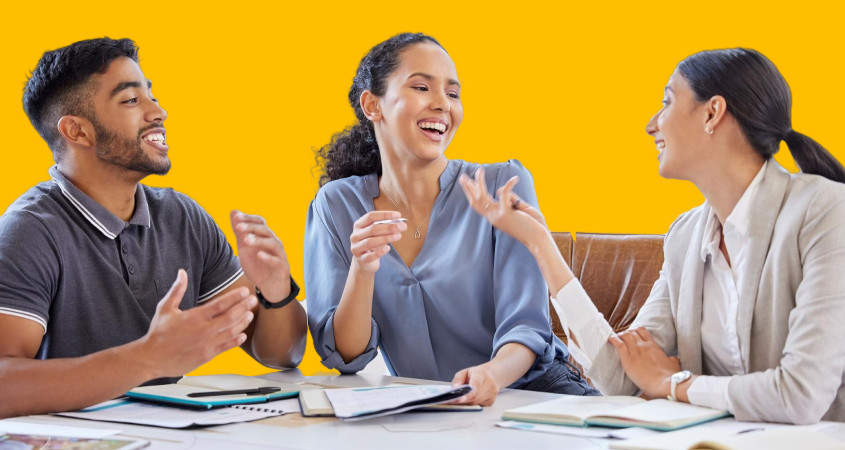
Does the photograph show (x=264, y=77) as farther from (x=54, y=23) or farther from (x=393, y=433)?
(x=393, y=433)

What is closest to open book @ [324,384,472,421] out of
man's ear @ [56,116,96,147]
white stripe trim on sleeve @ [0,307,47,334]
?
white stripe trim on sleeve @ [0,307,47,334]

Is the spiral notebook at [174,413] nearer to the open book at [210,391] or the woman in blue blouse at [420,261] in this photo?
the open book at [210,391]

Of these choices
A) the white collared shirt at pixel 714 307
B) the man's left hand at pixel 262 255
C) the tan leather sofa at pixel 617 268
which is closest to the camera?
the white collared shirt at pixel 714 307

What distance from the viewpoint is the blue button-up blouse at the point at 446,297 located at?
2248 millimetres

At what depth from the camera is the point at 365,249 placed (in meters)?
2.04

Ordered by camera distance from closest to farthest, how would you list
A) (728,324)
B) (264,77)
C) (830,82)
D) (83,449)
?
(83,449), (728,324), (830,82), (264,77)

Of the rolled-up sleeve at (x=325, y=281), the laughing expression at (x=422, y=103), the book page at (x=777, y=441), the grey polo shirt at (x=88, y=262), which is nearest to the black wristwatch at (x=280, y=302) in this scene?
the rolled-up sleeve at (x=325, y=281)

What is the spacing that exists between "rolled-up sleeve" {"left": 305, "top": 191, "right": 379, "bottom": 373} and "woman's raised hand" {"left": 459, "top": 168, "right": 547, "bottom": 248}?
0.45 metres

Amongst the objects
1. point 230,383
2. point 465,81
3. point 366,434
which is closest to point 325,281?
point 230,383

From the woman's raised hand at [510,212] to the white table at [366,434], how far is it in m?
0.47

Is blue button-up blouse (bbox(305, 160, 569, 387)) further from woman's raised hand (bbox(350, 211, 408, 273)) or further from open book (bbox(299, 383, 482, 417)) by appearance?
open book (bbox(299, 383, 482, 417))

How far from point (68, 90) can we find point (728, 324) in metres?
1.69

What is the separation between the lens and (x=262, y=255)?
6.79ft

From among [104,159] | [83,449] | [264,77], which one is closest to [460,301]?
[104,159]
